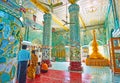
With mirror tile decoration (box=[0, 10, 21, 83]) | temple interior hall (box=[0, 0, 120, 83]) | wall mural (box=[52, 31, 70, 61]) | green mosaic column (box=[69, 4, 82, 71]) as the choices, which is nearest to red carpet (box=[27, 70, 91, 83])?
temple interior hall (box=[0, 0, 120, 83])

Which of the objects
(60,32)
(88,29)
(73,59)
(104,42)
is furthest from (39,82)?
(60,32)

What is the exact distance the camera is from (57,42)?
48.4ft

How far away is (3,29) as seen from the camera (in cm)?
74

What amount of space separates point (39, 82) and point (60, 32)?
12.0 m

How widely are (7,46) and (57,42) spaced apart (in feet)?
46.0

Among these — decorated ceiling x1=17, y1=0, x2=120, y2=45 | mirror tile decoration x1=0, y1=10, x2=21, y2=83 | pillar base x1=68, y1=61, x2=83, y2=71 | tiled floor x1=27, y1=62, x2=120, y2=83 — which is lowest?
tiled floor x1=27, y1=62, x2=120, y2=83

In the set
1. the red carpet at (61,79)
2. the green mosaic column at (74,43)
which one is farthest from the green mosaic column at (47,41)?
the red carpet at (61,79)

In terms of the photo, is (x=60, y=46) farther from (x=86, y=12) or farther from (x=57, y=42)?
(x=86, y=12)

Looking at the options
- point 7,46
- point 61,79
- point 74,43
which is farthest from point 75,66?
point 7,46

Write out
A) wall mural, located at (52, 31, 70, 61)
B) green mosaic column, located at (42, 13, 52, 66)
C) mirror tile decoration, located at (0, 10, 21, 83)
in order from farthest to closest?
wall mural, located at (52, 31, 70, 61), green mosaic column, located at (42, 13, 52, 66), mirror tile decoration, located at (0, 10, 21, 83)

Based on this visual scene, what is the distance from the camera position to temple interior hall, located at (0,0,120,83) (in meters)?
0.81

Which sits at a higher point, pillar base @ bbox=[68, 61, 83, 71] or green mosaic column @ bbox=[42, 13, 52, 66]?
green mosaic column @ bbox=[42, 13, 52, 66]

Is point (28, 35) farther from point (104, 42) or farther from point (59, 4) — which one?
point (104, 42)

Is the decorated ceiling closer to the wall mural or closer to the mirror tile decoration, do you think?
the wall mural
